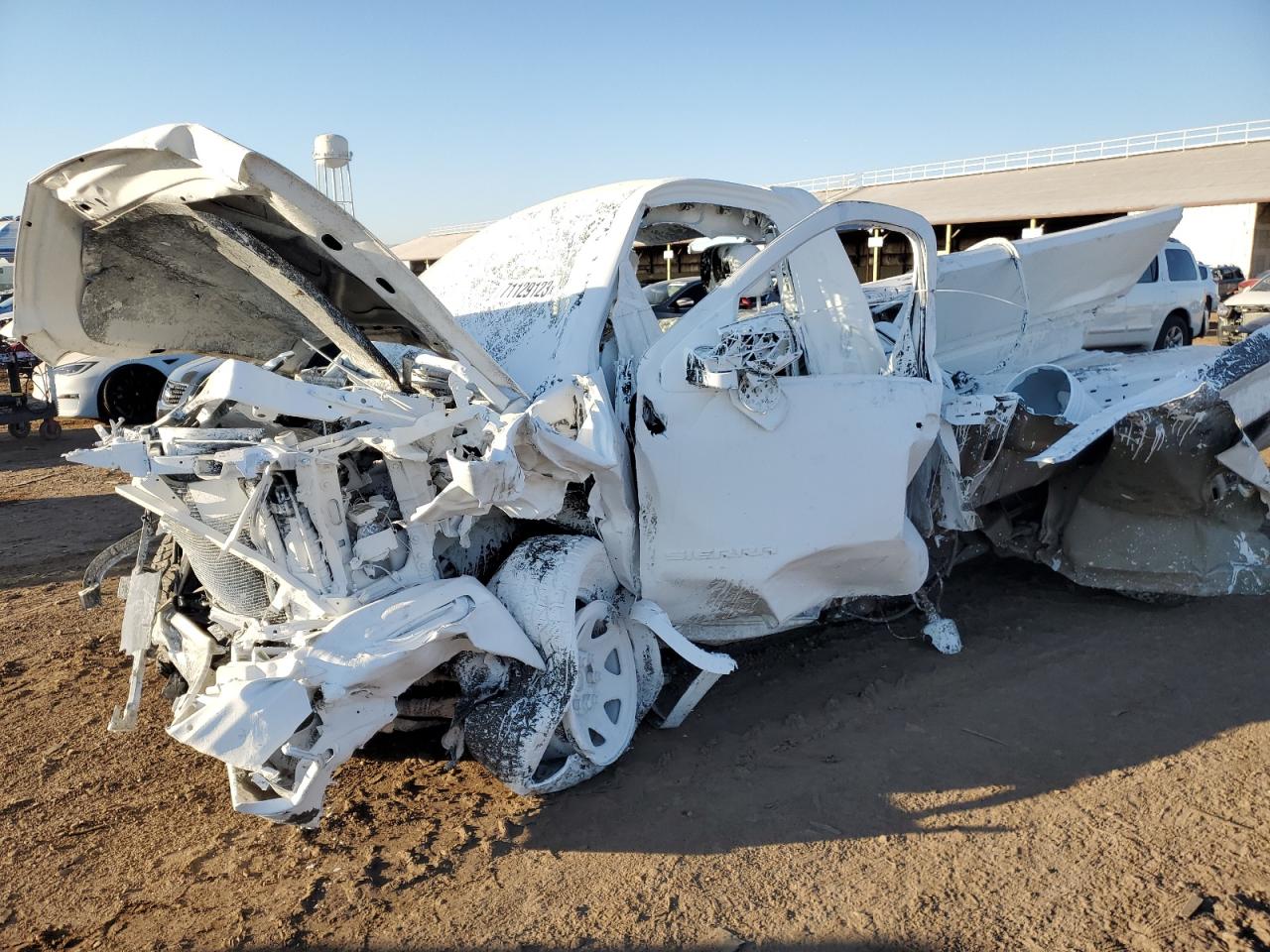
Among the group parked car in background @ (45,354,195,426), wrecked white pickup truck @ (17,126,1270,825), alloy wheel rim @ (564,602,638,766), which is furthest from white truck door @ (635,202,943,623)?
parked car in background @ (45,354,195,426)

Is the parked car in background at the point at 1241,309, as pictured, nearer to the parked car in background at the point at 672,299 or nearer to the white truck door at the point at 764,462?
the parked car in background at the point at 672,299

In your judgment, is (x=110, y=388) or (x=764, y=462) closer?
(x=764, y=462)

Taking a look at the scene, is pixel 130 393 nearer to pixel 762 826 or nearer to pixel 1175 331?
pixel 762 826

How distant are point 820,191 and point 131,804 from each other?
32.8 meters

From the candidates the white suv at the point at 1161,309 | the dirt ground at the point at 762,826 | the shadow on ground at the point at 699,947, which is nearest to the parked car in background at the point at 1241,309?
the white suv at the point at 1161,309

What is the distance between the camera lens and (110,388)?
1121cm

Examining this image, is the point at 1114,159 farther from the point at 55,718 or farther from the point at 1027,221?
the point at 55,718

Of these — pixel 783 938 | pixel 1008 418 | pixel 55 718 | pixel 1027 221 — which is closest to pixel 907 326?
pixel 1008 418

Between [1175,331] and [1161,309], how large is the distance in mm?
949

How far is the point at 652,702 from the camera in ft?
12.7

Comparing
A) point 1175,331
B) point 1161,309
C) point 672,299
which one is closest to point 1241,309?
point 1175,331

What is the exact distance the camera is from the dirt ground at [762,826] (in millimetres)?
2787

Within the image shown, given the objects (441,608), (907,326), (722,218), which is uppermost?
(722,218)

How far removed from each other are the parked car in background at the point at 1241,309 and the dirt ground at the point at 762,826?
46.5 feet
